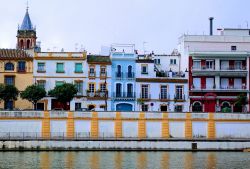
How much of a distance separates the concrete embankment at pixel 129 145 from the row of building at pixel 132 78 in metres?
18.3

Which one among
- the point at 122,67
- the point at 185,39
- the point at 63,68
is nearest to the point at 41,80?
the point at 63,68

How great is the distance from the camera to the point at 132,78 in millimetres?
82000

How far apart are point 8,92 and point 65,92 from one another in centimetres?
693

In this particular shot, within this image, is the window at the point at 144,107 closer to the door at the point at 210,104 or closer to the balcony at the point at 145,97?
the balcony at the point at 145,97

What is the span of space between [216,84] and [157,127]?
18.9m

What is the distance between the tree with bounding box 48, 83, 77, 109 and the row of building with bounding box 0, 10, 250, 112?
13.7 feet

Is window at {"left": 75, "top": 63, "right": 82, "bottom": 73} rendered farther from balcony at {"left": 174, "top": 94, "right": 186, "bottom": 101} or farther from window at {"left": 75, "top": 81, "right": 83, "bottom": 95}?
balcony at {"left": 174, "top": 94, "right": 186, "bottom": 101}

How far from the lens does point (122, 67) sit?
8231 centimetres

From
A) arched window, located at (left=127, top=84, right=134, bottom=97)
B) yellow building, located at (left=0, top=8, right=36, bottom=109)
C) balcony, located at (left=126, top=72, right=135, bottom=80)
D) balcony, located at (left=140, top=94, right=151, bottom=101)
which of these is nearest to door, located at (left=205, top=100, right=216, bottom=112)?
balcony, located at (left=140, top=94, right=151, bottom=101)

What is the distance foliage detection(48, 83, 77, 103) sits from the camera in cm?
7519

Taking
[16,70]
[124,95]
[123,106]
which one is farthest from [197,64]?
[16,70]

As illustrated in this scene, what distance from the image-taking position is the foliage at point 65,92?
7519cm

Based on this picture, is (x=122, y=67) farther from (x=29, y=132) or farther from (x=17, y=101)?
(x=29, y=132)

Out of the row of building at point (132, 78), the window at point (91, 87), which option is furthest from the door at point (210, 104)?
the window at point (91, 87)
